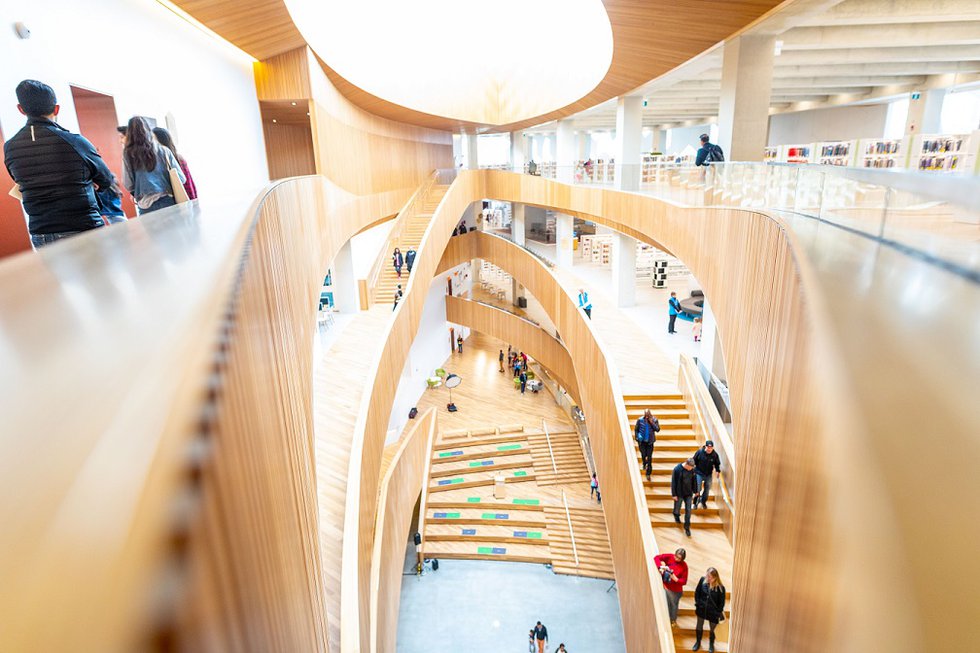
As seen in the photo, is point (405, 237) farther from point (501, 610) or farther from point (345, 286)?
point (501, 610)

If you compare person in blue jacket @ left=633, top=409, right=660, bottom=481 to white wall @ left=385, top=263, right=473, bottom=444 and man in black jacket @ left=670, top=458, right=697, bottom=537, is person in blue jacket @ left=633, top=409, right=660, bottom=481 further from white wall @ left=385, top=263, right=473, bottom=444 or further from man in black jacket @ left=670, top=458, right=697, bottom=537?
white wall @ left=385, top=263, right=473, bottom=444

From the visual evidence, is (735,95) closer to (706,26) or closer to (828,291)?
(706,26)

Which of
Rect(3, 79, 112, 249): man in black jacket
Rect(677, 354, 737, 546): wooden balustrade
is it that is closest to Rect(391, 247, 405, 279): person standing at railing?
Rect(677, 354, 737, 546): wooden balustrade

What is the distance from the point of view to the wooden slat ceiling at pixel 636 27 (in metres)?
8.09

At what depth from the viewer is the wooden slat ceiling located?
26.5 ft

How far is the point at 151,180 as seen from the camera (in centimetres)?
384

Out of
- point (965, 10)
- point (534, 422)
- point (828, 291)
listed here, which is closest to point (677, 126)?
point (534, 422)

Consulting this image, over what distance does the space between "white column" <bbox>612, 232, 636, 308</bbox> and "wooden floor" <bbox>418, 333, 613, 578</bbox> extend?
205 inches

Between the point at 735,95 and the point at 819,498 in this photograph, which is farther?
the point at 735,95

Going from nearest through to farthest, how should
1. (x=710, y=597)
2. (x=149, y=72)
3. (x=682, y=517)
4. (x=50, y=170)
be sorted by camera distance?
(x=50, y=170), (x=710, y=597), (x=149, y=72), (x=682, y=517)

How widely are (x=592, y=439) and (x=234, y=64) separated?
35.4ft

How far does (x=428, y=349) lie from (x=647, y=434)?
14.3 m

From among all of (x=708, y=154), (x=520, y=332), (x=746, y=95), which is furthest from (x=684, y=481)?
(x=520, y=332)

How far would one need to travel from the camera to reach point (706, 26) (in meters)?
9.05
